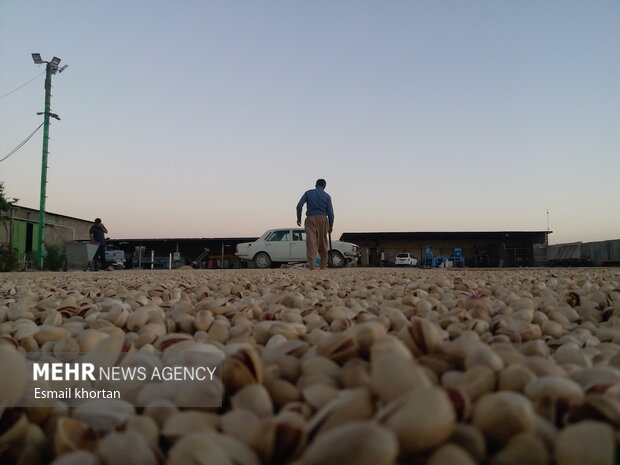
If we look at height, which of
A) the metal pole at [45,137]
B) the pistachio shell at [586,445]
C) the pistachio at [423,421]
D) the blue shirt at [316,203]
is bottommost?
the pistachio shell at [586,445]

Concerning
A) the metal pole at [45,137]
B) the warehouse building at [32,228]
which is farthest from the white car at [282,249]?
the warehouse building at [32,228]

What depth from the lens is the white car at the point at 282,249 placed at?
12.6 metres

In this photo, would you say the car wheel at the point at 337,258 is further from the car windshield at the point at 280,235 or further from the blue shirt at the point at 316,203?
the blue shirt at the point at 316,203

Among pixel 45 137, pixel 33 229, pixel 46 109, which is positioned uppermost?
pixel 46 109

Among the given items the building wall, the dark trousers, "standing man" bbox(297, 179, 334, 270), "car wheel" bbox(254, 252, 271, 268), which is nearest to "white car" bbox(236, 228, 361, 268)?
"car wheel" bbox(254, 252, 271, 268)

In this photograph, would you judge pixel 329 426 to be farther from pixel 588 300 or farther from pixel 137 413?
pixel 588 300

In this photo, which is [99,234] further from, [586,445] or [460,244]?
[460,244]

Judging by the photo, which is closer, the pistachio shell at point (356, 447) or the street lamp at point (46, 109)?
the pistachio shell at point (356, 447)

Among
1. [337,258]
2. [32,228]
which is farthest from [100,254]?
[32,228]

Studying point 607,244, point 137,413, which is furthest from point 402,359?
point 607,244

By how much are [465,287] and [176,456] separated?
2.35m

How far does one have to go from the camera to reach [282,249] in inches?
502

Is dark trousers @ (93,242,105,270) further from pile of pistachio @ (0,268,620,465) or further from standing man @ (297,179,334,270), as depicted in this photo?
pile of pistachio @ (0,268,620,465)

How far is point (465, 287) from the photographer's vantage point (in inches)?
106
